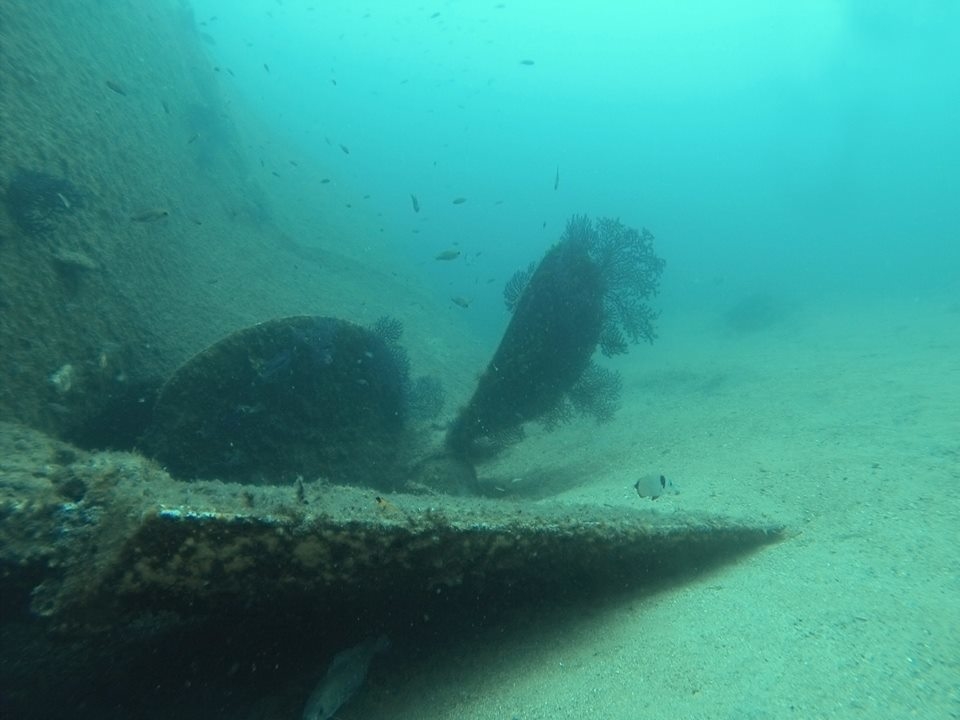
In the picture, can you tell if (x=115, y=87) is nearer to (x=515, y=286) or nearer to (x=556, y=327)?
(x=515, y=286)

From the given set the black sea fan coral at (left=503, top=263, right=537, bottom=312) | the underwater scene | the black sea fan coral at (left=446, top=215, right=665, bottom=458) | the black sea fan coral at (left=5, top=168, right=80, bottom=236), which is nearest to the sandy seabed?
the underwater scene

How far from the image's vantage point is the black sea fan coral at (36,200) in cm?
678

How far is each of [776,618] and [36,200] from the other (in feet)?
32.4

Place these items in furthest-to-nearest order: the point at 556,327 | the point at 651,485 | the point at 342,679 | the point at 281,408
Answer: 1. the point at 556,327
2. the point at 281,408
3. the point at 651,485
4. the point at 342,679

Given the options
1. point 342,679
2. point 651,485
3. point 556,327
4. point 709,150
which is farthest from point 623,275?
point 709,150

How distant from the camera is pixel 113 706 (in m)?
3.16

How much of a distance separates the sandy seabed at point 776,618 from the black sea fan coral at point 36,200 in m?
7.58

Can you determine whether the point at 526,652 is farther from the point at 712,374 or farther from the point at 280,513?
the point at 712,374

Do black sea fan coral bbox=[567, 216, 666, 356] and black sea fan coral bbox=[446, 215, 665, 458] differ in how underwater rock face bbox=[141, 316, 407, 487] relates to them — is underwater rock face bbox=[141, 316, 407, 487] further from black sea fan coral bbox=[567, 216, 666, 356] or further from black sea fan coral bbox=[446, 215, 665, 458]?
black sea fan coral bbox=[567, 216, 666, 356]

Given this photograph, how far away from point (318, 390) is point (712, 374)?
14817 millimetres

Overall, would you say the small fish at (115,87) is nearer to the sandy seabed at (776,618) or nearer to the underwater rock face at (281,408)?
the underwater rock face at (281,408)

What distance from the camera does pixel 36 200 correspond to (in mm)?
7059

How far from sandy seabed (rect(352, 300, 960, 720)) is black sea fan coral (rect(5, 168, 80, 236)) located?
24.9 ft

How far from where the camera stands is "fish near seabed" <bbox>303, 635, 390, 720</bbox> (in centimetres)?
311
